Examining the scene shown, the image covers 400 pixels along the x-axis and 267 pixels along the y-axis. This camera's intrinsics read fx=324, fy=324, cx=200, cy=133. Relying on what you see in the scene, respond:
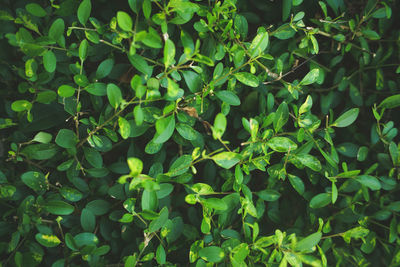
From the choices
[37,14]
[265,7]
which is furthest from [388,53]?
[37,14]

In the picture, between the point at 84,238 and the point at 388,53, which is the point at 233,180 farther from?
the point at 388,53

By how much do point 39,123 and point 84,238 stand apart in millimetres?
377

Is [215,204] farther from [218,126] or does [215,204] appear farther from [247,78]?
[247,78]

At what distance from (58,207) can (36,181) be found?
99 millimetres

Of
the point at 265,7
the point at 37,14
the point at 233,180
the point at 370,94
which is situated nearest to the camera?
the point at 37,14

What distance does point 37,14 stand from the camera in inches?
35.9

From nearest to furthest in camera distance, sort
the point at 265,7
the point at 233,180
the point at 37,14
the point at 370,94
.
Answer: the point at 37,14
the point at 233,180
the point at 265,7
the point at 370,94

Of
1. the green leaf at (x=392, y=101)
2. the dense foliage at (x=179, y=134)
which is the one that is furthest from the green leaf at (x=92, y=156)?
the green leaf at (x=392, y=101)

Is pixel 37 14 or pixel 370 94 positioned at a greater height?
pixel 37 14

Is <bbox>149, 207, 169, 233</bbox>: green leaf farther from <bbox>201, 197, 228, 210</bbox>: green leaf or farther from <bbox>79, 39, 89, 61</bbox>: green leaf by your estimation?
<bbox>79, 39, 89, 61</bbox>: green leaf

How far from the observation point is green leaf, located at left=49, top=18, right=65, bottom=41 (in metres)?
0.88

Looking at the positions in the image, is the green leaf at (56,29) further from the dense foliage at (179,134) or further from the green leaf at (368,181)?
the green leaf at (368,181)

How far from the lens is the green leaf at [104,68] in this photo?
0.96m

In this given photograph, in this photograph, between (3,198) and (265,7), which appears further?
(265,7)
